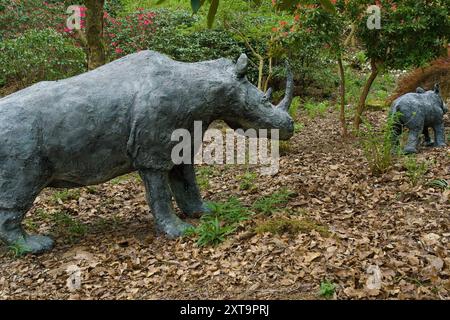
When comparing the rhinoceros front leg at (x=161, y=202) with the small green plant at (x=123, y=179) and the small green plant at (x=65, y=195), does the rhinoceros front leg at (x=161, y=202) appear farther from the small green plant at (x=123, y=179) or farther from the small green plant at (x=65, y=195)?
the small green plant at (x=123, y=179)

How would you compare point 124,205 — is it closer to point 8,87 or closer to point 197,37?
point 8,87

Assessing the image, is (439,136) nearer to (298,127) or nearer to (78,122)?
(298,127)

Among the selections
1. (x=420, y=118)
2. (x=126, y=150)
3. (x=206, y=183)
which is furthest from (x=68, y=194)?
(x=420, y=118)

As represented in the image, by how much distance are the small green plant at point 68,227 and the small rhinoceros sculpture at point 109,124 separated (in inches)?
15.3

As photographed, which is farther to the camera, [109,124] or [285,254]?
[109,124]

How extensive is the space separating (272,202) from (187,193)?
3.06 feet

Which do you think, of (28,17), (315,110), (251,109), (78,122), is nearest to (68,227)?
(78,122)

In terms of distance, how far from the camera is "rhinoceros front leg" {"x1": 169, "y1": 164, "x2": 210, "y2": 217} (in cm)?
531

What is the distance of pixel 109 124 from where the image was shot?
4.52 m

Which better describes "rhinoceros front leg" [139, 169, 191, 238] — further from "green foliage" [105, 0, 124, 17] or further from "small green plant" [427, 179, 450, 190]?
"green foliage" [105, 0, 124, 17]

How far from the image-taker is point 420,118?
22.2 feet

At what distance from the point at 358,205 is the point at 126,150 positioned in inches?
98.3

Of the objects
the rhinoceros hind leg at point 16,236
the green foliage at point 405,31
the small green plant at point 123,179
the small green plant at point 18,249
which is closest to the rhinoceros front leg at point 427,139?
the green foliage at point 405,31
